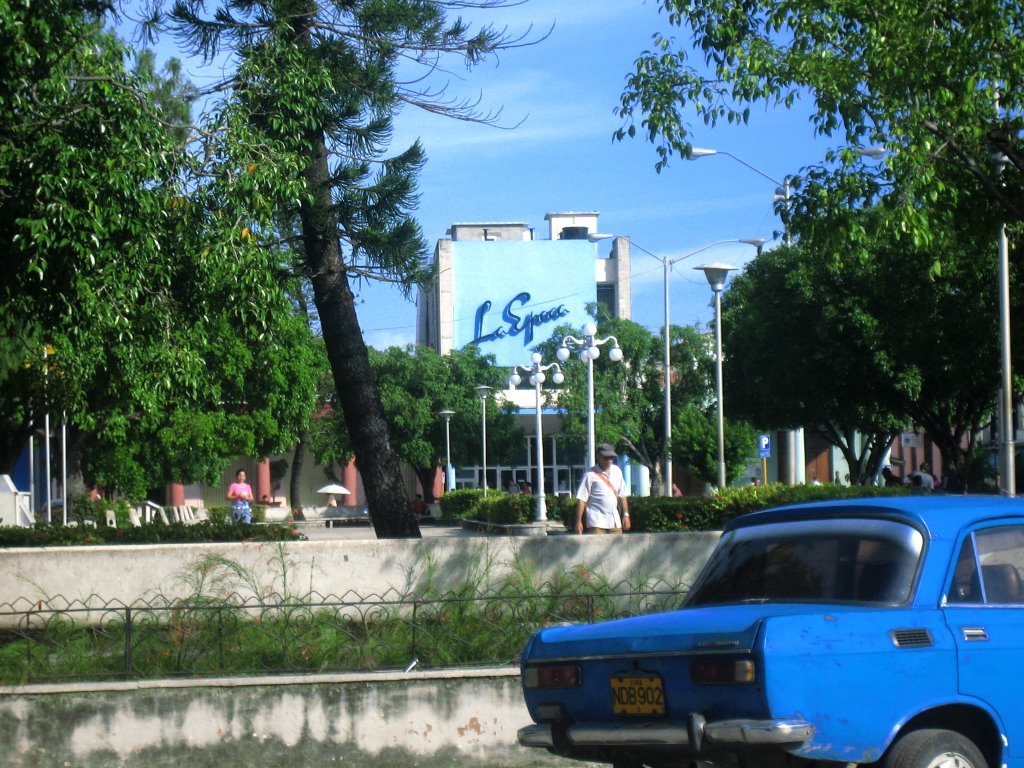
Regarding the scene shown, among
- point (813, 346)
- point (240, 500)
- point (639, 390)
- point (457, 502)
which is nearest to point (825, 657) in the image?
point (813, 346)

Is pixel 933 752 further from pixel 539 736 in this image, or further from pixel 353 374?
pixel 353 374

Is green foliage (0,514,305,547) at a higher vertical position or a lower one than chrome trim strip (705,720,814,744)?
higher

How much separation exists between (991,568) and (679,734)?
5.64 feet

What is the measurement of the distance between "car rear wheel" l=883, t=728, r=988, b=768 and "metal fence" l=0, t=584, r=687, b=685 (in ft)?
12.9

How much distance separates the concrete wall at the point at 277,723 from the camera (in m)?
8.09

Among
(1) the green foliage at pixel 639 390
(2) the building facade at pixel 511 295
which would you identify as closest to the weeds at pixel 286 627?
(1) the green foliage at pixel 639 390

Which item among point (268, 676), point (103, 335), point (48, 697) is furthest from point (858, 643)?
point (103, 335)

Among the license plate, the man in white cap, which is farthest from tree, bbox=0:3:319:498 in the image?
the license plate

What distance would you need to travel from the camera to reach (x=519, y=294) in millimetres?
76438

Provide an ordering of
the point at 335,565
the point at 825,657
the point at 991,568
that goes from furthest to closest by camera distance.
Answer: the point at 335,565 < the point at 991,568 < the point at 825,657

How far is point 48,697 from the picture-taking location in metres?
8.14

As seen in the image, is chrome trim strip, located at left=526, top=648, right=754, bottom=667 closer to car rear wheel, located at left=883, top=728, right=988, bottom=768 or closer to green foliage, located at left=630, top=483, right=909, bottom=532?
car rear wheel, located at left=883, top=728, right=988, bottom=768

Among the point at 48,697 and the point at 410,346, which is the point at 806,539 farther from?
the point at 410,346

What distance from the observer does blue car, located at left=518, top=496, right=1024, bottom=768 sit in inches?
199
